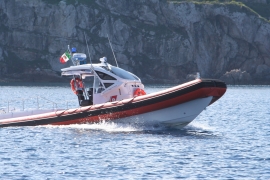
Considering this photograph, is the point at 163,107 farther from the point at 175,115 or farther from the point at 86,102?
the point at 86,102

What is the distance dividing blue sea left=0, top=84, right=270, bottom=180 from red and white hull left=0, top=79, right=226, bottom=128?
17.8 inches

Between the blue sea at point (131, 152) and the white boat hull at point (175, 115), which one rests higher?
the white boat hull at point (175, 115)

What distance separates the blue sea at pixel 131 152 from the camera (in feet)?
65.1

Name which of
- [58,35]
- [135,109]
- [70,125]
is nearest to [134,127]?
[135,109]

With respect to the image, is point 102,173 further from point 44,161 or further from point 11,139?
point 11,139

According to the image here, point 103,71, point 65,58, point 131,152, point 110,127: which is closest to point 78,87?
point 65,58

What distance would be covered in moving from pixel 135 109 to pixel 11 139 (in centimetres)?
536

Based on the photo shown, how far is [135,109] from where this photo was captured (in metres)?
27.5

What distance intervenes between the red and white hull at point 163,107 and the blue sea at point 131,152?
0.45 metres

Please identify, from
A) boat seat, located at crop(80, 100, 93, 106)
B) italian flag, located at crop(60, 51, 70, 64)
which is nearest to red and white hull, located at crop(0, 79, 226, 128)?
boat seat, located at crop(80, 100, 93, 106)

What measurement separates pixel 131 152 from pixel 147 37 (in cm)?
8898

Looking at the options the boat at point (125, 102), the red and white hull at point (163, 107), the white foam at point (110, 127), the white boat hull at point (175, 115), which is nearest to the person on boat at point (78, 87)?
the boat at point (125, 102)

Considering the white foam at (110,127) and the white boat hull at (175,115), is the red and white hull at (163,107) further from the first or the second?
the white foam at (110,127)

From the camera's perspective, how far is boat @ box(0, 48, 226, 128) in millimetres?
26766
